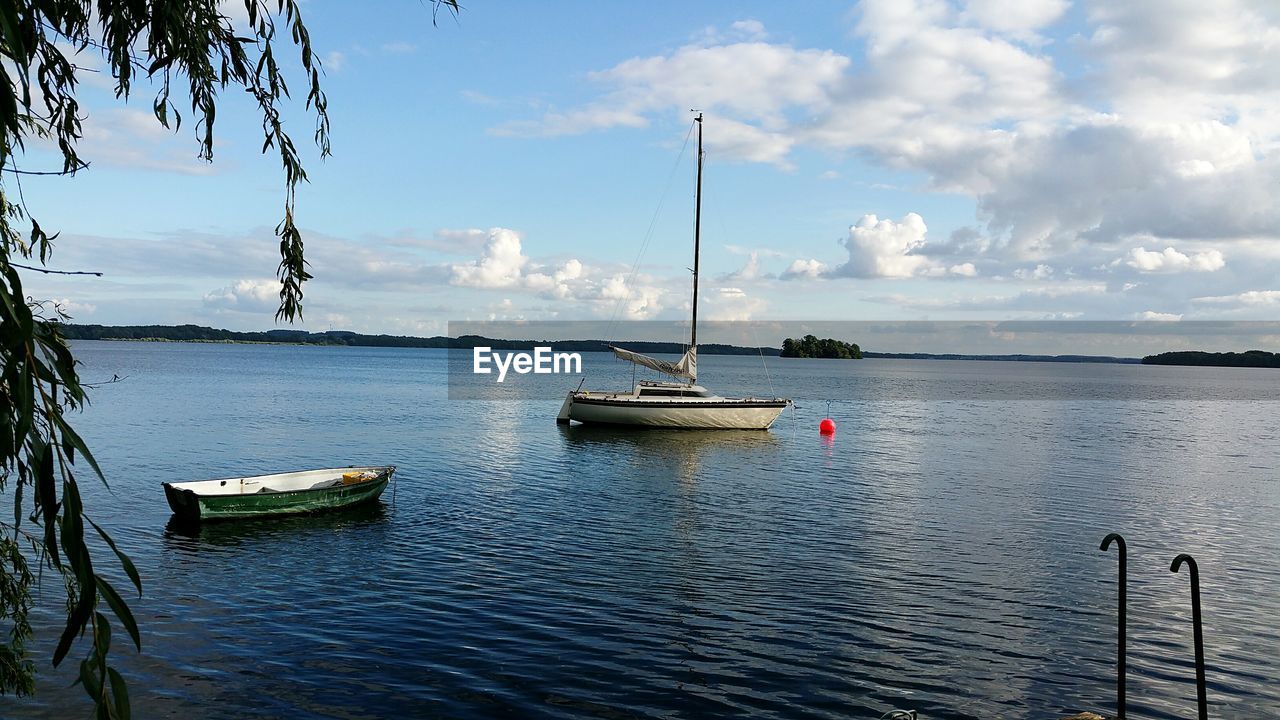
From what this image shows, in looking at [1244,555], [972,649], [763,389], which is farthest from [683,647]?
[763,389]

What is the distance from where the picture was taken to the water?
1367 cm

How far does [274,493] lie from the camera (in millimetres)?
26125

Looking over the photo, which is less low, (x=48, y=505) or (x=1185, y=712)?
(x=48, y=505)

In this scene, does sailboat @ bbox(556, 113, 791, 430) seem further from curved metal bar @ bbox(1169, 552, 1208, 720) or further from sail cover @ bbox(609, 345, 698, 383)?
curved metal bar @ bbox(1169, 552, 1208, 720)

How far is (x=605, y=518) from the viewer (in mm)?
28203

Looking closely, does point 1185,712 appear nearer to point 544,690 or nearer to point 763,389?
point 544,690

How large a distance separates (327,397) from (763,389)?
69.4 meters

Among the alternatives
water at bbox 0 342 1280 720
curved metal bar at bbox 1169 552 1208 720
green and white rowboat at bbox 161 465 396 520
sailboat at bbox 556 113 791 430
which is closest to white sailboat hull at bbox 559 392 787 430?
sailboat at bbox 556 113 791 430

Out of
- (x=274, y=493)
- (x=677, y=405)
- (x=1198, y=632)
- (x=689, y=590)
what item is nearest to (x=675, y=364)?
(x=677, y=405)

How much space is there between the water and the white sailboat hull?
9.94 m

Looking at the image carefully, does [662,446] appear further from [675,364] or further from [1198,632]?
[1198,632]

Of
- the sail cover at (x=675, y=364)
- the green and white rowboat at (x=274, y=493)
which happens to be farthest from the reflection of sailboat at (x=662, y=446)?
the green and white rowboat at (x=274, y=493)

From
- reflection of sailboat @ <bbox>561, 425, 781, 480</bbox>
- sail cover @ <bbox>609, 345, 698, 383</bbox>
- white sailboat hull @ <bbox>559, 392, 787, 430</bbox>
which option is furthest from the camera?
sail cover @ <bbox>609, 345, 698, 383</bbox>

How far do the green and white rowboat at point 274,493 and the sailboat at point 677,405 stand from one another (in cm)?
2625
